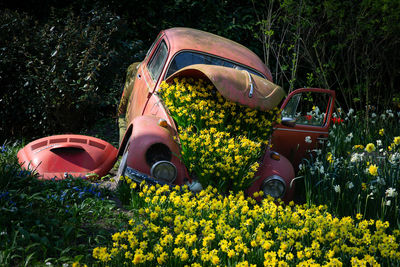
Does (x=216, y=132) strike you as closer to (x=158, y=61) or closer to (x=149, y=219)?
(x=149, y=219)

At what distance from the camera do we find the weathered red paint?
4.59 metres

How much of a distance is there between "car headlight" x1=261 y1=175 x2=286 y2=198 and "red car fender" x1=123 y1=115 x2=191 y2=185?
786 millimetres

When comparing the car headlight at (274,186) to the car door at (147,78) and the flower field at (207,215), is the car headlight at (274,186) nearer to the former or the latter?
the flower field at (207,215)

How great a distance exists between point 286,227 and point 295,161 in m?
2.17

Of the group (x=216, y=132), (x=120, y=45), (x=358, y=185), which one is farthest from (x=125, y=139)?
(x=120, y=45)

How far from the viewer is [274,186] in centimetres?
441

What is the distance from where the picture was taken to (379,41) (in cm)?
885

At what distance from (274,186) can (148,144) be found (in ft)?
4.40

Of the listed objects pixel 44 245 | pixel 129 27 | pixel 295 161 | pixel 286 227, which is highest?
pixel 129 27

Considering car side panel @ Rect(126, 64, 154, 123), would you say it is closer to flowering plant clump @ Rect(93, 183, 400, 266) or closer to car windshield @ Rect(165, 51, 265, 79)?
car windshield @ Rect(165, 51, 265, 79)

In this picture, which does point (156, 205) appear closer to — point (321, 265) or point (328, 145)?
point (321, 265)

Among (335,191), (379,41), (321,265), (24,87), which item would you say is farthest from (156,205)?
(379,41)

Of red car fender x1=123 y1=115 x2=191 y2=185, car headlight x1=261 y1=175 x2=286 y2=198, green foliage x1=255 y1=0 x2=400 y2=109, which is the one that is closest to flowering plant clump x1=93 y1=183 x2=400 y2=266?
red car fender x1=123 y1=115 x2=191 y2=185

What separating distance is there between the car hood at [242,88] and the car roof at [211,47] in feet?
2.76
